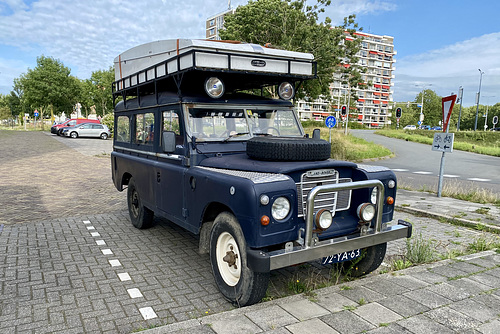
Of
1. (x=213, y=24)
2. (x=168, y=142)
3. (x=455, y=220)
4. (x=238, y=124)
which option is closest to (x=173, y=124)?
(x=168, y=142)

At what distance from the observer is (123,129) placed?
267 inches

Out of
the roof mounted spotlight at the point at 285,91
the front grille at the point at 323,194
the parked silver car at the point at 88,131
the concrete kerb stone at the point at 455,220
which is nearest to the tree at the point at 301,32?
the parked silver car at the point at 88,131

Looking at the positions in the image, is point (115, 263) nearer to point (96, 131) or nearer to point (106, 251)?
point (106, 251)

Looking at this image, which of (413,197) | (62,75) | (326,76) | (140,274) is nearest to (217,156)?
(140,274)

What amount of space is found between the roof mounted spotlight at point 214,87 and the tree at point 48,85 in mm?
47739

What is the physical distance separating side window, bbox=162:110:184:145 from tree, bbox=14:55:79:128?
1852 inches

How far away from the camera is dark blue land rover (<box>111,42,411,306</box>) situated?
3213 millimetres

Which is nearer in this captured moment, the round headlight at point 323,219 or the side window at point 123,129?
the round headlight at point 323,219

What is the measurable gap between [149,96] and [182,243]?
2.33m

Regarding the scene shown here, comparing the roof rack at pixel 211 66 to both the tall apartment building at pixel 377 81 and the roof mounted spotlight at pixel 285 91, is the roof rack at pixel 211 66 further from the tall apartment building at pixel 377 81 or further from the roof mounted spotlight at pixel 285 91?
the tall apartment building at pixel 377 81

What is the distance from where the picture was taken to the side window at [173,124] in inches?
181

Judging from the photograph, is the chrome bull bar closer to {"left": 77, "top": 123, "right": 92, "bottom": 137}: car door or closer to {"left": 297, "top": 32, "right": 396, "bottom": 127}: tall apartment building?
{"left": 77, "top": 123, "right": 92, "bottom": 137}: car door

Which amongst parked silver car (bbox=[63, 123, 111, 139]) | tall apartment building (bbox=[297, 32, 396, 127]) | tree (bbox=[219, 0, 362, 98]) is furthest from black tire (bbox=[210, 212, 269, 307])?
tall apartment building (bbox=[297, 32, 396, 127])

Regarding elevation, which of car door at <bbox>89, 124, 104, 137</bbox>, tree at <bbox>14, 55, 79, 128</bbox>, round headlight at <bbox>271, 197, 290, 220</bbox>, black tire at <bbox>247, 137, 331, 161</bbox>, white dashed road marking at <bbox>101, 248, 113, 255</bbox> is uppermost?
tree at <bbox>14, 55, 79, 128</bbox>
